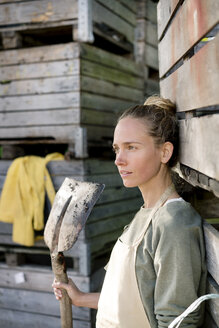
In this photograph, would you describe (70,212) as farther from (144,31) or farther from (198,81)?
(144,31)

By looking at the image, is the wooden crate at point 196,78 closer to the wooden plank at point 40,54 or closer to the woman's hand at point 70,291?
the woman's hand at point 70,291

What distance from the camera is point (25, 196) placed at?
4.15 m

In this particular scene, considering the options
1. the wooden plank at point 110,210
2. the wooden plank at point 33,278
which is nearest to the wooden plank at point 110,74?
the wooden plank at point 110,210

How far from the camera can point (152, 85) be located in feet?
17.7

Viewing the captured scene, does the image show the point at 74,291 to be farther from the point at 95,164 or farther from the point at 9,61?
the point at 9,61

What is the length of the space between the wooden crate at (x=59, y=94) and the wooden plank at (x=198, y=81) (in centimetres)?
228

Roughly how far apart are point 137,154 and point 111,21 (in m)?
3.29

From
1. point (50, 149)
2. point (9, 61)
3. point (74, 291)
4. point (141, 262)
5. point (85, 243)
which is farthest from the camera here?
point (50, 149)

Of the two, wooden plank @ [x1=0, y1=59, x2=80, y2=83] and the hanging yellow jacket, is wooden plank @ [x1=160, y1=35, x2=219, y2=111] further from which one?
the hanging yellow jacket

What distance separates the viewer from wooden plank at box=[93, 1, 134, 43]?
4.29 meters

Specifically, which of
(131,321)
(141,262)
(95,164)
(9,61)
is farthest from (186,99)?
(9,61)

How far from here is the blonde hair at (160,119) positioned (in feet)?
5.73

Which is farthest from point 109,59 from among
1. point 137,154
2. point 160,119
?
point 137,154

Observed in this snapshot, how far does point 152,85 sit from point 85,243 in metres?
2.42
